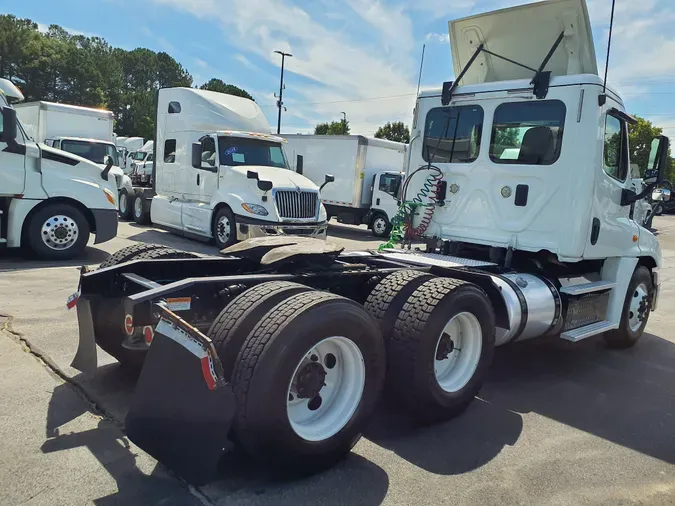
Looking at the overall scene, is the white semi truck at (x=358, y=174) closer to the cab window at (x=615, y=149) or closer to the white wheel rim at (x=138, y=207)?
the white wheel rim at (x=138, y=207)

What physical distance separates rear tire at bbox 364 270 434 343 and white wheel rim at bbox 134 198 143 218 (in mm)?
13491

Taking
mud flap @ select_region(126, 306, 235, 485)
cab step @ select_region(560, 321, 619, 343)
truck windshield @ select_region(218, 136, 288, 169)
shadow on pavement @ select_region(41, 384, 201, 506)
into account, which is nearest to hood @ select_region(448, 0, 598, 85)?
cab step @ select_region(560, 321, 619, 343)

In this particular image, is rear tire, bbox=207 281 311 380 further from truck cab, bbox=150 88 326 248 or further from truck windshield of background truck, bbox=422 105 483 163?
truck cab, bbox=150 88 326 248

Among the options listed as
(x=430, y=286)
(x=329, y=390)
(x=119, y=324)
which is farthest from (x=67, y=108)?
(x=329, y=390)

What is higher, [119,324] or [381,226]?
[119,324]

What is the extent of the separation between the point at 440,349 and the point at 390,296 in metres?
0.55

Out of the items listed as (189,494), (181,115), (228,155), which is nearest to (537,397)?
(189,494)

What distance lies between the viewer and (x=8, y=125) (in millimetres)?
8453

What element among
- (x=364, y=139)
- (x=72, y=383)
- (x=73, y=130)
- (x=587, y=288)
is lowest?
(x=72, y=383)

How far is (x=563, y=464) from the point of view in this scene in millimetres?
3506

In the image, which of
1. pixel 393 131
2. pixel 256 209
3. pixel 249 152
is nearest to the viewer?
pixel 256 209

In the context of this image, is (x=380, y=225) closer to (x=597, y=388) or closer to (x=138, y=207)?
(x=138, y=207)

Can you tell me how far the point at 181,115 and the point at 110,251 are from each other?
4.41 meters

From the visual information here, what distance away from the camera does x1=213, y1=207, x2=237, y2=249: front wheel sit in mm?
11901
